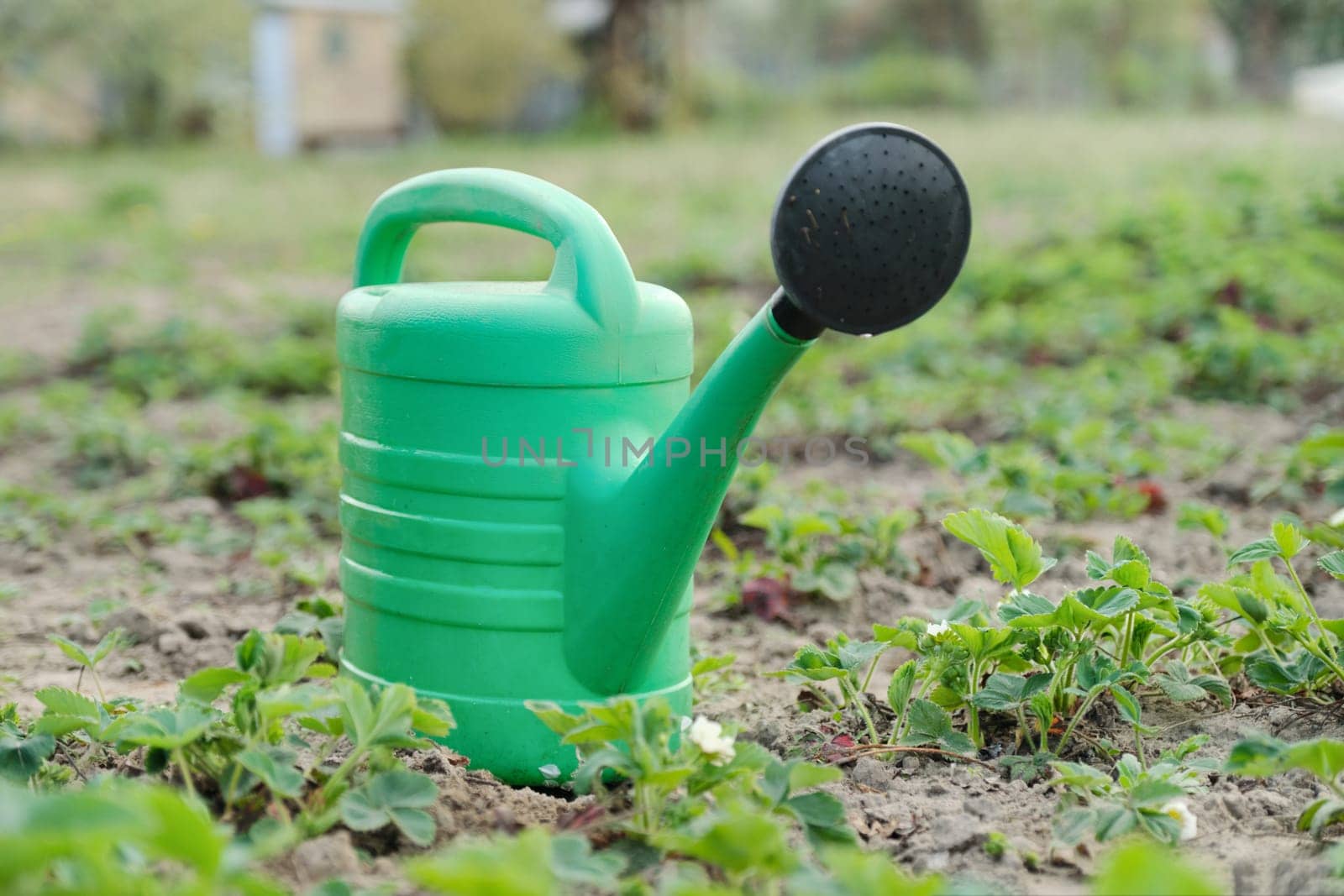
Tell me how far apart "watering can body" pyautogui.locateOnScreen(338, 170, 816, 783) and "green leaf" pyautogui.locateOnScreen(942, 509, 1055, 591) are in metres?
0.31

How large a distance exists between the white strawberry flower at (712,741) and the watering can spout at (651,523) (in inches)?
10.1

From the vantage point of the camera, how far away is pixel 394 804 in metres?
1.26

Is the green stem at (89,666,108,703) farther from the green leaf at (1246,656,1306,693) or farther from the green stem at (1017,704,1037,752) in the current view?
the green leaf at (1246,656,1306,693)

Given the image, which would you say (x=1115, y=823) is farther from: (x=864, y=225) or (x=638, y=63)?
(x=638, y=63)

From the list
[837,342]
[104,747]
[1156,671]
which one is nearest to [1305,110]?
[837,342]

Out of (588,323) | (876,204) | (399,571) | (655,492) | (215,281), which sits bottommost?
(215,281)

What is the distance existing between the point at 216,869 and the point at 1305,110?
1312cm

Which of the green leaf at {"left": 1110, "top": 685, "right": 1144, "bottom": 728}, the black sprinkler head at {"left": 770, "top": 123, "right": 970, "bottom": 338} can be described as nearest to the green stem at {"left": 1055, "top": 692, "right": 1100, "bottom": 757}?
the green leaf at {"left": 1110, "top": 685, "right": 1144, "bottom": 728}

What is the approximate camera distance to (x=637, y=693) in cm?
160

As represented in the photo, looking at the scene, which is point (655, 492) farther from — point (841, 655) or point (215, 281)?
point (215, 281)

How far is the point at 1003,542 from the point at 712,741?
1.64 feet

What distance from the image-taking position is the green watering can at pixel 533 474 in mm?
1496

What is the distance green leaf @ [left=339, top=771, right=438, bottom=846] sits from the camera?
Result: 123 centimetres

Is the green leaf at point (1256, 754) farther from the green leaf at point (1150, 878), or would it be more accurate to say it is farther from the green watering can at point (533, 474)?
the green watering can at point (533, 474)
